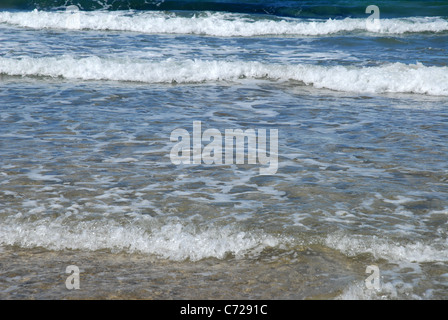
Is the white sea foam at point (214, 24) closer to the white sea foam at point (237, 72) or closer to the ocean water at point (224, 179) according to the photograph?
the ocean water at point (224, 179)

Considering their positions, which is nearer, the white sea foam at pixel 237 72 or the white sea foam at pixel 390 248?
the white sea foam at pixel 390 248

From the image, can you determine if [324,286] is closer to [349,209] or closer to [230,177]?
[349,209]

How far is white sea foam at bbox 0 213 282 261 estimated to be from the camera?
405 cm

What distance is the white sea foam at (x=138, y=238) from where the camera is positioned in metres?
4.05

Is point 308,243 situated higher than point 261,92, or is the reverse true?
point 261,92

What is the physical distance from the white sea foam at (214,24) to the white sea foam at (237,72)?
5455 millimetres

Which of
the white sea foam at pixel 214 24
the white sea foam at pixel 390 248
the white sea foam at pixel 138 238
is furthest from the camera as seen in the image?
the white sea foam at pixel 214 24

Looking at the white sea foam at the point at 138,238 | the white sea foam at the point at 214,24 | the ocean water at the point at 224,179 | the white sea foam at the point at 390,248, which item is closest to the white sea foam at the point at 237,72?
the ocean water at the point at 224,179

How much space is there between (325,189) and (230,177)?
98 centimetres

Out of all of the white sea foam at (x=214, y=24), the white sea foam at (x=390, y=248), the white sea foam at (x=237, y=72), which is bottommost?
the white sea foam at (x=390, y=248)

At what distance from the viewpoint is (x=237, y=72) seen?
1072 centimetres
